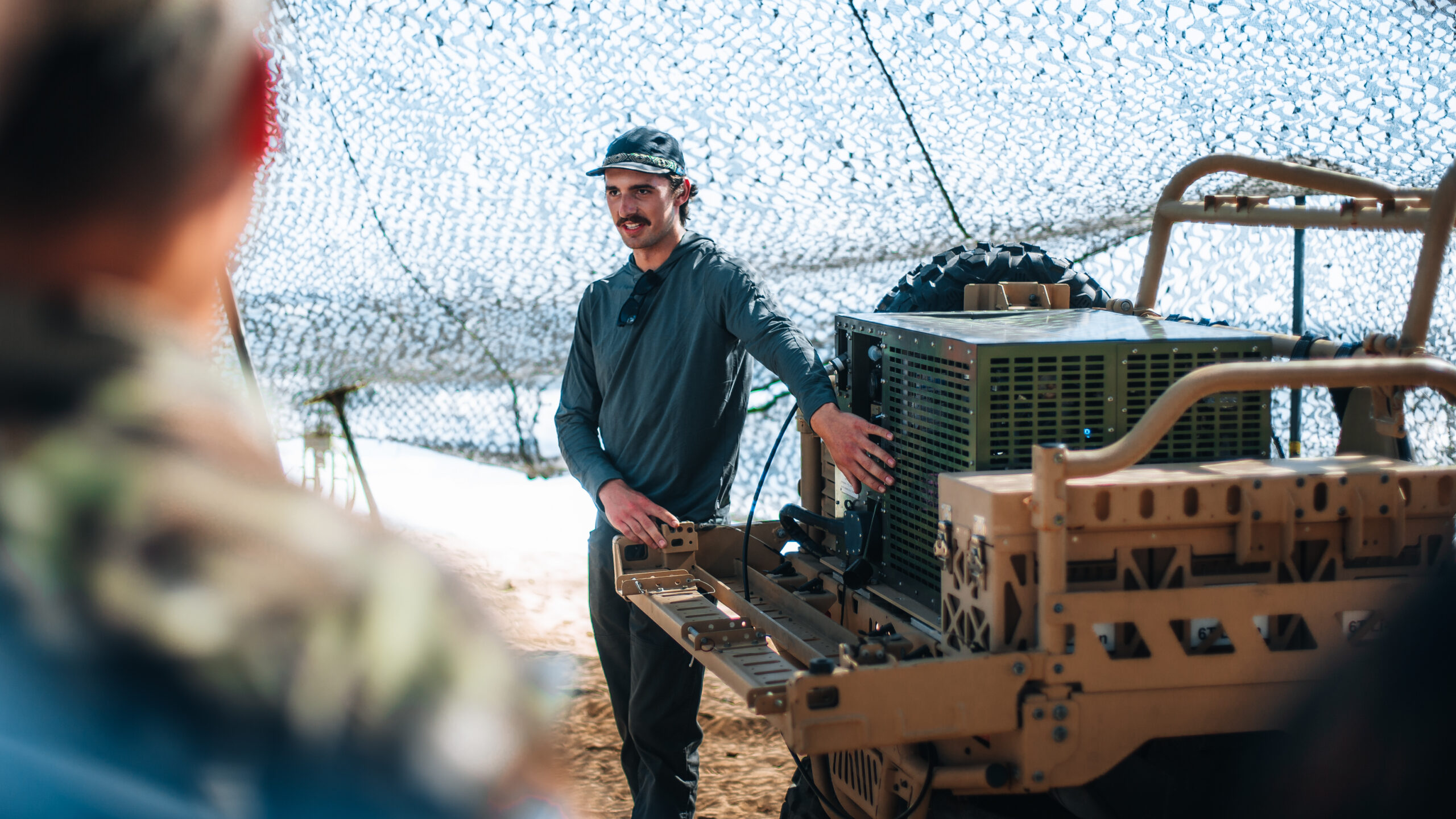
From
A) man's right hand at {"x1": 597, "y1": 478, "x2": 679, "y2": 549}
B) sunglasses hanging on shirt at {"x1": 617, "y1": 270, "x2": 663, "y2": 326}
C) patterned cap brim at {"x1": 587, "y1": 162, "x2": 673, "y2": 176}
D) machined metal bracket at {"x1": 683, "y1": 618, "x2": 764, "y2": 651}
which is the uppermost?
patterned cap brim at {"x1": 587, "y1": 162, "x2": 673, "y2": 176}

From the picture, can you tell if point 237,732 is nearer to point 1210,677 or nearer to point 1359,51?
point 1210,677

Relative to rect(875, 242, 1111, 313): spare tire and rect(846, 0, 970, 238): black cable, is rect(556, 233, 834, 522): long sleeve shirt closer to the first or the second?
rect(875, 242, 1111, 313): spare tire

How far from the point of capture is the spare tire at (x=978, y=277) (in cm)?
368

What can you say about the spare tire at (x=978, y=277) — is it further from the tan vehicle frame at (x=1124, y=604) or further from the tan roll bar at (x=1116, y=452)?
the tan roll bar at (x=1116, y=452)

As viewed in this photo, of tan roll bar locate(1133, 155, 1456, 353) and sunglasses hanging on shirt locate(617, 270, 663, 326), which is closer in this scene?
tan roll bar locate(1133, 155, 1456, 353)

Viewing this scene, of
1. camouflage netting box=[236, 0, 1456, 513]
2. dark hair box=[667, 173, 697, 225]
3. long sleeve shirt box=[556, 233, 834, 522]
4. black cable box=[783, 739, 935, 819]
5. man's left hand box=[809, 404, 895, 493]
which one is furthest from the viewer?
camouflage netting box=[236, 0, 1456, 513]

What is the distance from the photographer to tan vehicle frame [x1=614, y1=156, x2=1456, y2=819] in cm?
206

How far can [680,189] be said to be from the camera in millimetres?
3729

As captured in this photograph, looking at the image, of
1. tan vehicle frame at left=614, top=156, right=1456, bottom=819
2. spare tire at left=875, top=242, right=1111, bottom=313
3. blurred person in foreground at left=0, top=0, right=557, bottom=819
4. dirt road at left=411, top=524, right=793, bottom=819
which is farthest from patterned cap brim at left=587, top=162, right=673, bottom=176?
blurred person in foreground at left=0, top=0, right=557, bottom=819

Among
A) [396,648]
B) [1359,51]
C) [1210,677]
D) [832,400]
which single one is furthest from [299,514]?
[1359,51]

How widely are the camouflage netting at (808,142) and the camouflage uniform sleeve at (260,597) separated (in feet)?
15.6

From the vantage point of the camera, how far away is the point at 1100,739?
2.11 metres

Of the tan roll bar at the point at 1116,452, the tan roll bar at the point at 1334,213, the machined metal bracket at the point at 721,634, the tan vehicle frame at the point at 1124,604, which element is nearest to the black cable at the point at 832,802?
the tan vehicle frame at the point at 1124,604

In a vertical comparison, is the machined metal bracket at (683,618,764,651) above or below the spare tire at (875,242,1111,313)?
below
